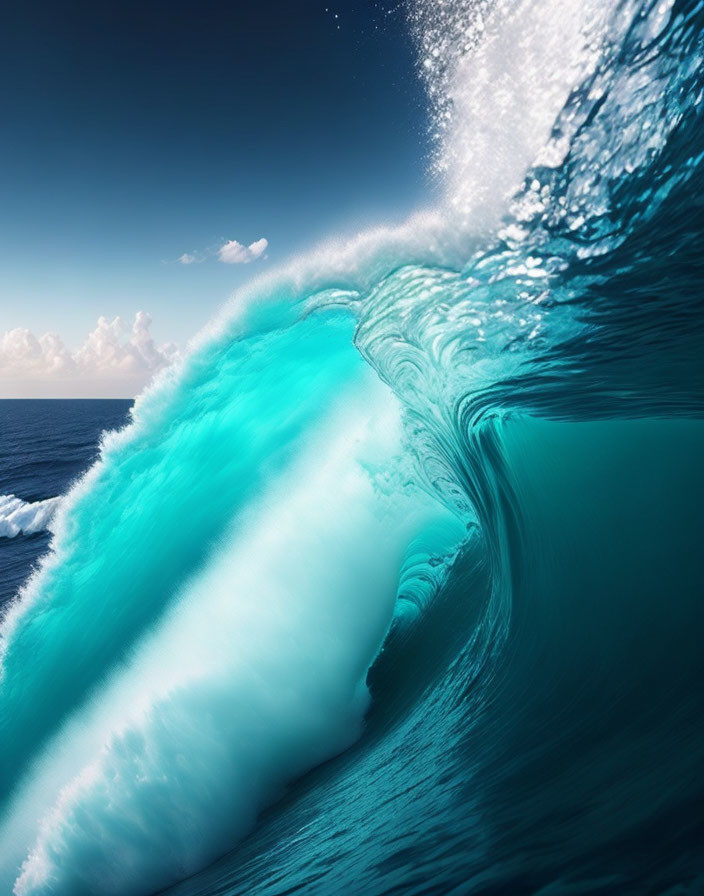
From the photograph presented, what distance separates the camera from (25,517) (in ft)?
53.8

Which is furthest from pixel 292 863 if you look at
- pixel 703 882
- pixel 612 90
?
pixel 612 90

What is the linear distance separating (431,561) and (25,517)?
16135 mm

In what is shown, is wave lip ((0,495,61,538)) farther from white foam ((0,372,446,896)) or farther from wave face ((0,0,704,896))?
white foam ((0,372,446,896))

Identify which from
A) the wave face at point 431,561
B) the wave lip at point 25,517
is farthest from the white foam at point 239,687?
the wave lip at point 25,517

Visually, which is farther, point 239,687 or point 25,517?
point 25,517

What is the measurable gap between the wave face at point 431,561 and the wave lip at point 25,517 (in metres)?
13.2

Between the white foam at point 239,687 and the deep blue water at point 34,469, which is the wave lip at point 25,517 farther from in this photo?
the white foam at point 239,687

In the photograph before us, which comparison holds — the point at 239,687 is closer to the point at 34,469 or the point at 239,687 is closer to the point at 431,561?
the point at 431,561

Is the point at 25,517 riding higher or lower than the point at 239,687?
higher

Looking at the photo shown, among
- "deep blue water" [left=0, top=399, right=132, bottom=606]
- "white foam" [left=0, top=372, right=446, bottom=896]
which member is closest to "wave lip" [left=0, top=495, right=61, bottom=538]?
"deep blue water" [left=0, top=399, right=132, bottom=606]

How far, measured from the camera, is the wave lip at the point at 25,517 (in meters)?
16.0

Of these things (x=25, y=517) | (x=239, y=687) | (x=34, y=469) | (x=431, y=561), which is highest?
(x=34, y=469)

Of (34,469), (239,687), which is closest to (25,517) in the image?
(34,469)

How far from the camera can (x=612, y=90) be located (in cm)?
237
